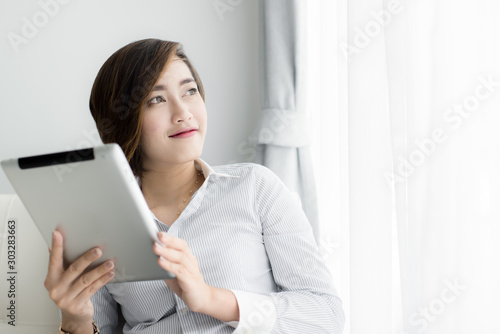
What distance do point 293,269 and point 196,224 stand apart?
250 millimetres

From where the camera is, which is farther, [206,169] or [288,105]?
[288,105]

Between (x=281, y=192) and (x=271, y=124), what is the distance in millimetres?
741

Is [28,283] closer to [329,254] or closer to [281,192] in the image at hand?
[281,192]

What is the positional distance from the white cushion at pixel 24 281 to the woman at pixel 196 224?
26cm

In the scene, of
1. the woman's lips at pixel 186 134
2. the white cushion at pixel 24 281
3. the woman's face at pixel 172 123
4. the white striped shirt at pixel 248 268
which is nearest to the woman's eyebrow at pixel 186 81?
the woman's face at pixel 172 123

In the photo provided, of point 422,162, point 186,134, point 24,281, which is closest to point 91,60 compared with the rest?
point 24,281

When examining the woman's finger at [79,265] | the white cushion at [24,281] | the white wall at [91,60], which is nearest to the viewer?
the woman's finger at [79,265]

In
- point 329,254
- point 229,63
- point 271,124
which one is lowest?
point 329,254

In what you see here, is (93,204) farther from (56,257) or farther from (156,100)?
(156,100)

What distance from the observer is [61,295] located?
38.9 inches

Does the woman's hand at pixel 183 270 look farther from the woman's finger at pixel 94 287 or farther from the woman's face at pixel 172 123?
the woman's face at pixel 172 123

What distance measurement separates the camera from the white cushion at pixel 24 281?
144 centimetres

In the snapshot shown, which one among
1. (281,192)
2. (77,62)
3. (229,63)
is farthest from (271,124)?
(77,62)

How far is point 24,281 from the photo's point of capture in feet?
4.76
